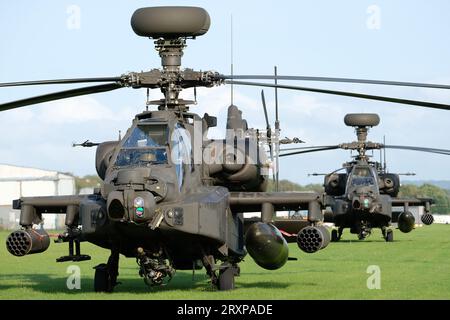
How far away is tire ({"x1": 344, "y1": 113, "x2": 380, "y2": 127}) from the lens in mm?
44719

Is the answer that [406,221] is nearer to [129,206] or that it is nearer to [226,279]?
[226,279]

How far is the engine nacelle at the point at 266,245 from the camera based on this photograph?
57.3 feet

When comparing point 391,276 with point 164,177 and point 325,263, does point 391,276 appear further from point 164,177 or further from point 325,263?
point 164,177

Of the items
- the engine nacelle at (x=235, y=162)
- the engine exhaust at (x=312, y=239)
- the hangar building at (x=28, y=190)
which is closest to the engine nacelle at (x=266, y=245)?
the engine exhaust at (x=312, y=239)

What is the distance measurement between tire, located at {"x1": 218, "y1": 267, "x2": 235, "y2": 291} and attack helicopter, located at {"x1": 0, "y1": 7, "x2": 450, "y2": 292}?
0.06 feet

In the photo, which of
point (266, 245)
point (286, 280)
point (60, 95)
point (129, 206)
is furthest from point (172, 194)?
point (286, 280)

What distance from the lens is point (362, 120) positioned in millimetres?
44656

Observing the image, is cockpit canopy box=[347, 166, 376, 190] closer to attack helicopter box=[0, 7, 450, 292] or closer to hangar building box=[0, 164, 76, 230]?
attack helicopter box=[0, 7, 450, 292]

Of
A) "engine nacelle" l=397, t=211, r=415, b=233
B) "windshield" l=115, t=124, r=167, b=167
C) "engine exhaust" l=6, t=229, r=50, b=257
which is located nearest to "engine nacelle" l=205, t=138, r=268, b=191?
"windshield" l=115, t=124, r=167, b=167

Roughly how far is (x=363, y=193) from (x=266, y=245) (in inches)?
1019

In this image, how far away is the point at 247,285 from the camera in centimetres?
2030

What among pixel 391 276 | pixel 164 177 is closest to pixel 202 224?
pixel 164 177
